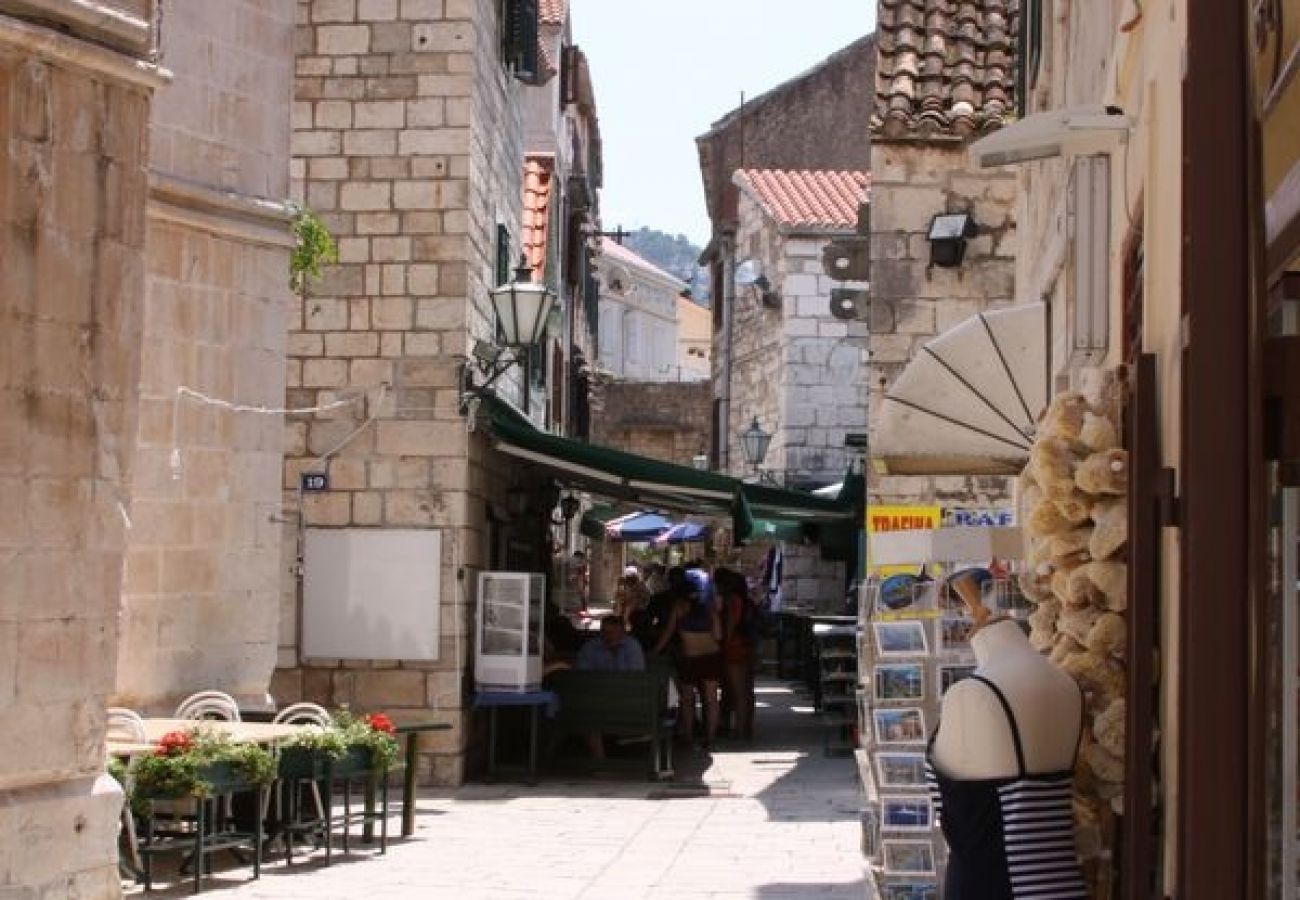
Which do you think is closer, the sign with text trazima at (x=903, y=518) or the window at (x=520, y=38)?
the sign with text trazima at (x=903, y=518)

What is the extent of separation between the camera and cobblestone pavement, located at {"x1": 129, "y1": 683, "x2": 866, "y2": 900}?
419 inches

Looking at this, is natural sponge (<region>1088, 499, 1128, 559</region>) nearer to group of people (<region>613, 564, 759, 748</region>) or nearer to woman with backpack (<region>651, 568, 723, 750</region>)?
group of people (<region>613, 564, 759, 748</region>)

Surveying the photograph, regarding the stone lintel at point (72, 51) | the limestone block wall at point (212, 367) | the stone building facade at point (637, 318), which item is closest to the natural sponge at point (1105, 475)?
the stone lintel at point (72, 51)

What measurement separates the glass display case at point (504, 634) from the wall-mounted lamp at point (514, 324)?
1451 millimetres

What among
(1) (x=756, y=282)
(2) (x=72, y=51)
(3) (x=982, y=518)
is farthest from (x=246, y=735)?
(1) (x=756, y=282)

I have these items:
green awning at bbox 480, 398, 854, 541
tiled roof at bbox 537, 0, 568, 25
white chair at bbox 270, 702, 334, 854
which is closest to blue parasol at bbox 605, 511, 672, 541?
tiled roof at bbox 537, 0, 568, 25

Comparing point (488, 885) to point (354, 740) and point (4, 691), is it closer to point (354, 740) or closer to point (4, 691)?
point (354, 740)

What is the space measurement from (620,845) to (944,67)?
7.24 metres

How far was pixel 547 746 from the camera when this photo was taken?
681 inches

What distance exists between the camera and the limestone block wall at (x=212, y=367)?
40.4 feet

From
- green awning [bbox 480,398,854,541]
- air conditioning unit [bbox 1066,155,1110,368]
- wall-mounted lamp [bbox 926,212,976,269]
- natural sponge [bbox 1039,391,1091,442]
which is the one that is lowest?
natural sponge [bbox 1039,391,1091,442]

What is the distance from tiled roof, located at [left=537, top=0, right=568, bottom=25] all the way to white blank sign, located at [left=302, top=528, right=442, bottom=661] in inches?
512

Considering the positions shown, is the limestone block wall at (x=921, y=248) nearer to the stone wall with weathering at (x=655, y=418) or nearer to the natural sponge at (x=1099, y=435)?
the natural sponge at (x=1099, y=435)

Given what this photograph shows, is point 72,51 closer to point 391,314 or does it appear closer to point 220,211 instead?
point 220,211
